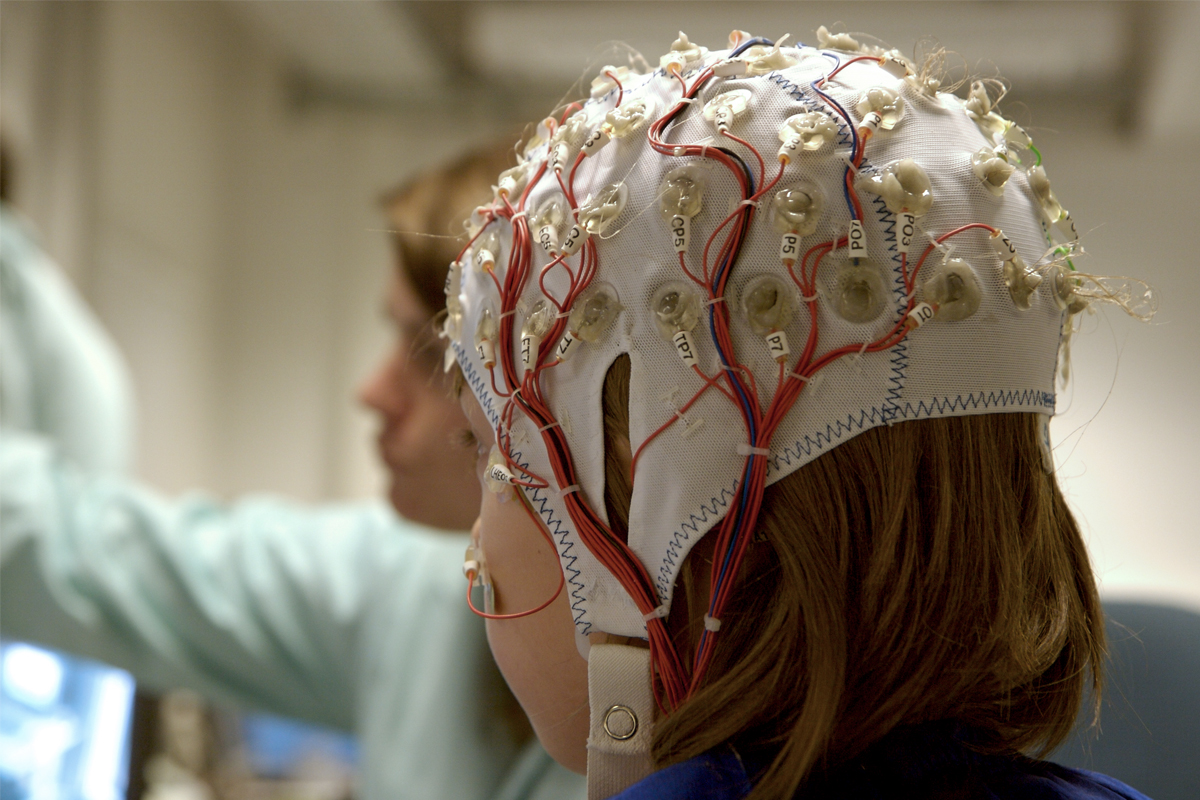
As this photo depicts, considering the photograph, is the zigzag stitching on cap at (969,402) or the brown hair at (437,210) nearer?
the zigzag stitching on cap at (969,402)

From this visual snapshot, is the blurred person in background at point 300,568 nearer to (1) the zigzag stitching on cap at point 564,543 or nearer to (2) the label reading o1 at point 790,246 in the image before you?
(1) the zigzag stitching on cap at point 564,543

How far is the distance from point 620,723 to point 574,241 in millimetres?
278

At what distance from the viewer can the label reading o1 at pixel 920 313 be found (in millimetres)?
450

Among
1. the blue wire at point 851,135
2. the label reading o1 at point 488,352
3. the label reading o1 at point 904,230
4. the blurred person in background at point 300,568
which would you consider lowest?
the blurred person in background at point 300,568

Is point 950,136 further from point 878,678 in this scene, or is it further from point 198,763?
point 198,763

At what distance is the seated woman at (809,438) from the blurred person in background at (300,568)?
56cm

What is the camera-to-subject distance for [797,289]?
459mm

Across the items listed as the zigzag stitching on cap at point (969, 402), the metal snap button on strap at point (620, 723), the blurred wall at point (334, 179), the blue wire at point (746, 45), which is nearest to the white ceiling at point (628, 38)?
the blurred wall at point (334, 179)

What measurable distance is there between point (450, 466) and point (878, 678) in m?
0.74

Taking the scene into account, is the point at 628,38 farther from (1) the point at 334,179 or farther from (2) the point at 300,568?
(2) the point at 300,568

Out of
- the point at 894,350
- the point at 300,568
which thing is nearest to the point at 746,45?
the point at 894,350

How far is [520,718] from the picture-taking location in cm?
118

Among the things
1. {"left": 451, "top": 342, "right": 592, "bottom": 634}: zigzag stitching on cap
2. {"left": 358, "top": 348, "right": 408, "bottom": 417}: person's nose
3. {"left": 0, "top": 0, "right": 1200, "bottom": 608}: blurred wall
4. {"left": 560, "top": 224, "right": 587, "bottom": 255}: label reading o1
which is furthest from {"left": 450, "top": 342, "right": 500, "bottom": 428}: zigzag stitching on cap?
{"left": 0, "top": 0, "right": 1200, "bottom": 608}: blurred wall

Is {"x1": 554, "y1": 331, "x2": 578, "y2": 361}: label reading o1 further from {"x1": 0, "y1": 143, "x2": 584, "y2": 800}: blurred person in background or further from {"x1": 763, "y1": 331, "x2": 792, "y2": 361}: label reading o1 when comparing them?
{"x1": 0, "y1": 143, "x2": 584, "y2": 800}: blurred person in background
